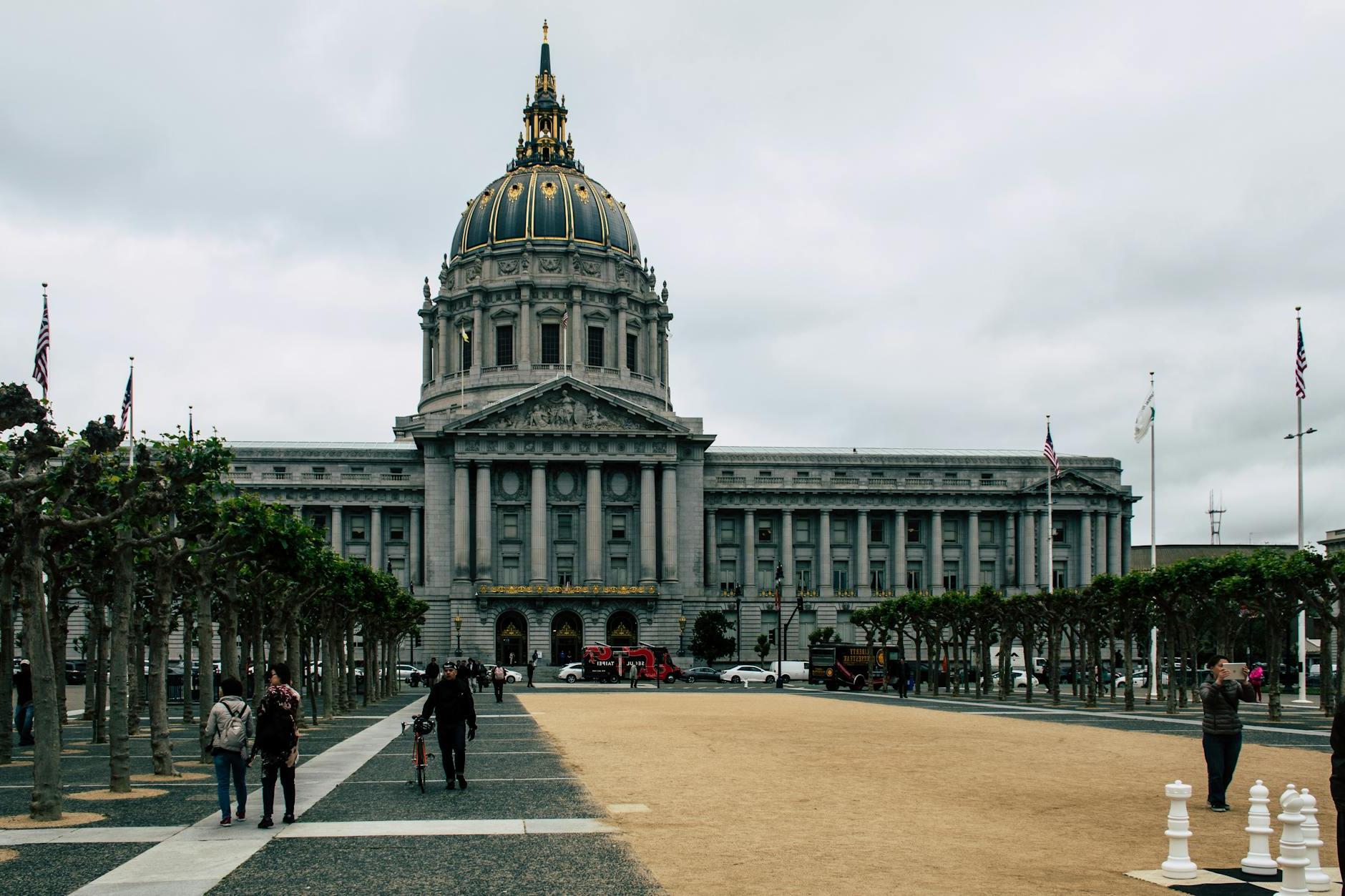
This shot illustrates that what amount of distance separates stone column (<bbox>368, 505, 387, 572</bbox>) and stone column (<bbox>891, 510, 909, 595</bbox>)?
4995cm

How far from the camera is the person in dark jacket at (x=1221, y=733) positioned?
24.2 meters

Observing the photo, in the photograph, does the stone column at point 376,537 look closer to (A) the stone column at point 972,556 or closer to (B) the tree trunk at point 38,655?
(A) the stone column at point 972,556

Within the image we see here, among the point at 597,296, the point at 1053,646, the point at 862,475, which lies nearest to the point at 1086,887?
the point at 1053,646

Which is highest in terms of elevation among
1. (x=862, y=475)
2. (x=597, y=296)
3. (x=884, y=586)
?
(x=597, y=296)

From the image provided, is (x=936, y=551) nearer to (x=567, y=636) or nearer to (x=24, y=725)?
(x=567, y=636)

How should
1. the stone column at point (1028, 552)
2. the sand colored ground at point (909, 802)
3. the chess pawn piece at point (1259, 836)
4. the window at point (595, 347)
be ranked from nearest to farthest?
1. the chess pawn piece at point (1259, 836)
2. the sand colored ground at point (909, 802)
3. the stone column at point (1028, 552)
4. the window at point (595, 347)

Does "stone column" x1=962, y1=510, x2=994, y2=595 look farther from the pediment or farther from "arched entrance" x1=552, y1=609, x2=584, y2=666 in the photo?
"arched entrance" x1=552, y1=609, x2=584, y2=666

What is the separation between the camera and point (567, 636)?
133m

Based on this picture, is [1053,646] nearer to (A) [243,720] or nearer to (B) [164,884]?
(A) [243,720]

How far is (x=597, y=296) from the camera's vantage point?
15938 centimetres

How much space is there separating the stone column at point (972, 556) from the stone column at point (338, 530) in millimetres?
61088

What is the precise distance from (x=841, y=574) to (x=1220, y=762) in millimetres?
123191

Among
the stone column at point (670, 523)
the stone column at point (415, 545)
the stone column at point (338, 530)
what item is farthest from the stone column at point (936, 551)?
the stone column at point (338, 530)

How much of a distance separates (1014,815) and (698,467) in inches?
4563
